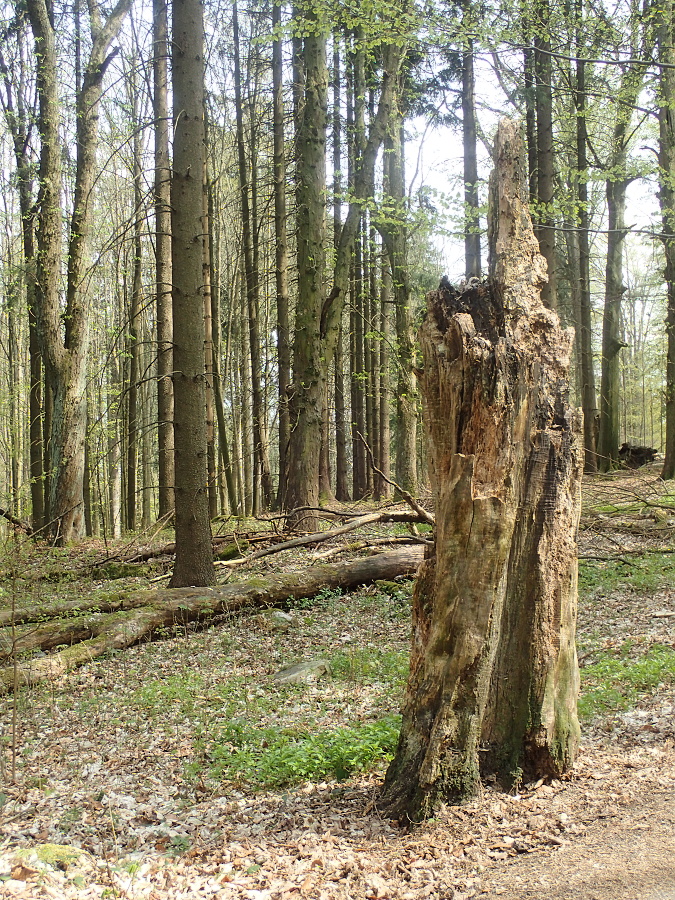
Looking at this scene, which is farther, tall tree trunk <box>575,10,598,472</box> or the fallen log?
tall tree trunk <box>575,10,598,472</box>

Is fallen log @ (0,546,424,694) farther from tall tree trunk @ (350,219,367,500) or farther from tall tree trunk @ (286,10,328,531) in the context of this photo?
tall tree trunk @ (350,219,367,500)

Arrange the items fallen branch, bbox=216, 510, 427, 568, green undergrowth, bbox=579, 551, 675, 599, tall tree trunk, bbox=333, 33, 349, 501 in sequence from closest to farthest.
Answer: green undergrowth, bbox=579, 551, 675, 599 < fallen branch, bbox=216, 510, 427, 568 < tall tree trunk, bbox=333, 33, 349, 501

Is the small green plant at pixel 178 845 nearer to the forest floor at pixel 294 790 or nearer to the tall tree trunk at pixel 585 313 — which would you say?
the forest floor at pixel 294 790

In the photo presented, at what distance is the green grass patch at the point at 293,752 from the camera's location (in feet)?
14.4

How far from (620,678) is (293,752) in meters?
2.80

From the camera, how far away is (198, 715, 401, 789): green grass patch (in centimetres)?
440

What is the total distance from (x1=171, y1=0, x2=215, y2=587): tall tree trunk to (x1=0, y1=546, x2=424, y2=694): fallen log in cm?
101

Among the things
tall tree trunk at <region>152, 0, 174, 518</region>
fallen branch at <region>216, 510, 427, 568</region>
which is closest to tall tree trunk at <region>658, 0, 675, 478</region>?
fallen branch at <region>216, 510, 427, 568</region>

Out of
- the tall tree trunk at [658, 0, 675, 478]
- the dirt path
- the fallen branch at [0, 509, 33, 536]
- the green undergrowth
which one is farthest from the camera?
the tall tree trunk at [658, 0, 675, 478]

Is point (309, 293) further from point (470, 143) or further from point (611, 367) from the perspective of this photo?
point (611, 367)

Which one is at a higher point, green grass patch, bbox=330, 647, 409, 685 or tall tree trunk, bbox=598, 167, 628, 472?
tall tree trunk, bbox=598, 167, 628, 472

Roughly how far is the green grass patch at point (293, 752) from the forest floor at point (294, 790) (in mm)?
14

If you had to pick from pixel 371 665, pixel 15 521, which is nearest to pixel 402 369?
pixel 15 521

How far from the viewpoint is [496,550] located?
3814 millimetres
